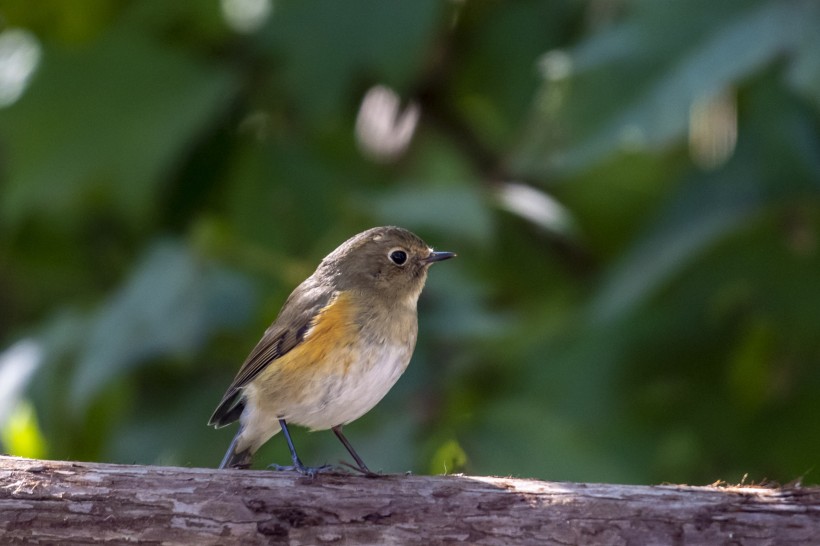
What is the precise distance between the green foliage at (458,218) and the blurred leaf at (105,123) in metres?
0.02

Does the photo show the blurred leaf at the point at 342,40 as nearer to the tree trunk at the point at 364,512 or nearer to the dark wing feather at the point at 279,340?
the dark wing feather at the point at 279,340

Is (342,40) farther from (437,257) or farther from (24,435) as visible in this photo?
(24,435)

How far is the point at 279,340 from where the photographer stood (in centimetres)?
488

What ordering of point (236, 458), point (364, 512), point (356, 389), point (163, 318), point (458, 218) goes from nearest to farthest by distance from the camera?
point (364, 512) → point (356, 389) → point (236, 458) → point (163, 318) → point (458, 218)

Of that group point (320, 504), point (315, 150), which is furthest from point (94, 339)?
point (320, 504)

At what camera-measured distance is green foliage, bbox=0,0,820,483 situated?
5.76m

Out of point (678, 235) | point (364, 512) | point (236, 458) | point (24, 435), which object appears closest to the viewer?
point (364, 512)

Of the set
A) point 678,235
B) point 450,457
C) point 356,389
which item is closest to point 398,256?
point 356,389

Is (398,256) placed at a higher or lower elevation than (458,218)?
lower

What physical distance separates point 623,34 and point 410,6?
1.20 meters

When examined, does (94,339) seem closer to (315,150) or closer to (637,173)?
(315,150)

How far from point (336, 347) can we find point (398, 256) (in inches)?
28.1

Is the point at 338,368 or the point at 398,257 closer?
the point at 338,368

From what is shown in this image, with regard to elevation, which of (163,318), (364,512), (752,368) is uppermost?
(752,368)
